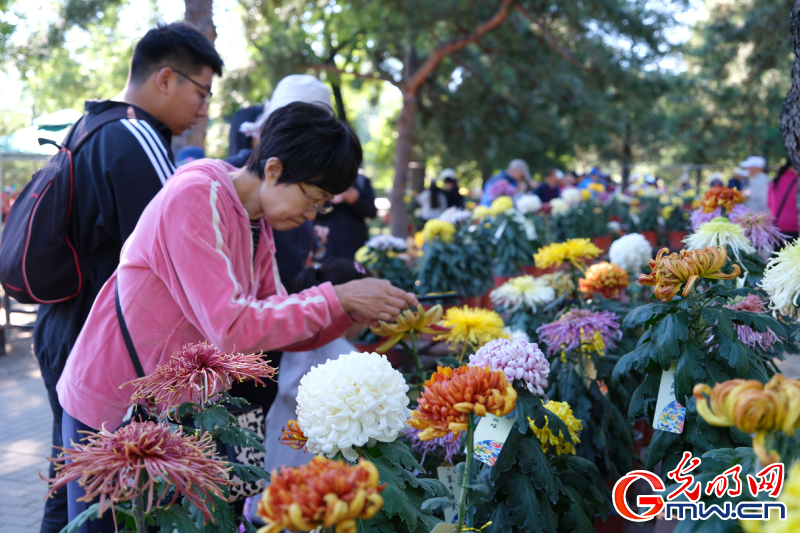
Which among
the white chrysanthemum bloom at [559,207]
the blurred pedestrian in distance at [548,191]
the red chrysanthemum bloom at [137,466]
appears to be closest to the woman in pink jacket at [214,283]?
the red chrysanthemum bloom at [137,466]

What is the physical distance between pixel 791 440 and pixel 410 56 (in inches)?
405

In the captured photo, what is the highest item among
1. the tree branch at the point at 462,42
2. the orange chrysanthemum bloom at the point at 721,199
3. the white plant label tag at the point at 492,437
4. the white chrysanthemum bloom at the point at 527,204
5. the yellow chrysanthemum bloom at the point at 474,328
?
the tree branch at the point at 462,42

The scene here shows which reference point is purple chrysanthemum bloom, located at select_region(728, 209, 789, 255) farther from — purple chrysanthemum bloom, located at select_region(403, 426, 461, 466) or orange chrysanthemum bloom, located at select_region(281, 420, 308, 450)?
orange chrysanthemum bloom, located at select_region(281, 420, 308, 450)

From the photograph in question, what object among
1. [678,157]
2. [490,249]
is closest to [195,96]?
[490,249]

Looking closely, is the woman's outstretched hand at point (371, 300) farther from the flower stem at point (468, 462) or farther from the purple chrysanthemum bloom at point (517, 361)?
the flower stem at point (468, 462)

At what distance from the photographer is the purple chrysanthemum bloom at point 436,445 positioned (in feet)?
4.77

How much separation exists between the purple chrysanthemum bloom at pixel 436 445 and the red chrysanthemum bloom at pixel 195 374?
20.9 inches

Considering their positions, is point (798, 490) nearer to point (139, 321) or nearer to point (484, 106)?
point (139, 321)

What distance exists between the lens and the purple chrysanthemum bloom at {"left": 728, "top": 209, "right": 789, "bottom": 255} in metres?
1.79

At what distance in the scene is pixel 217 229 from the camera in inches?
57.8

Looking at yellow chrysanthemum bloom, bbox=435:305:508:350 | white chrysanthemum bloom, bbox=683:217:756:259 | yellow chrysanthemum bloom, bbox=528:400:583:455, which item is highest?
white chrysanthemum bloom, bbox=683:217:756:259

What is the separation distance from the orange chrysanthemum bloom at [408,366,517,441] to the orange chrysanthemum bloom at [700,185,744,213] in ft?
4.70

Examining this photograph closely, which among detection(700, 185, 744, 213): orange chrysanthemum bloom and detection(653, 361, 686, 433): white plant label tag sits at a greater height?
detection(700, 185, 744, 213): orange chrysanthemum bloom

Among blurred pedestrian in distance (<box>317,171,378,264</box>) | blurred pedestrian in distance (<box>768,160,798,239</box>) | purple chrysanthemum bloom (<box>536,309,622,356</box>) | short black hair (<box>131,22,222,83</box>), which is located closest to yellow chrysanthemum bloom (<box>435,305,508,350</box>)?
purple chrysanthemum bloom (<box>536,309,622,356</box>)
